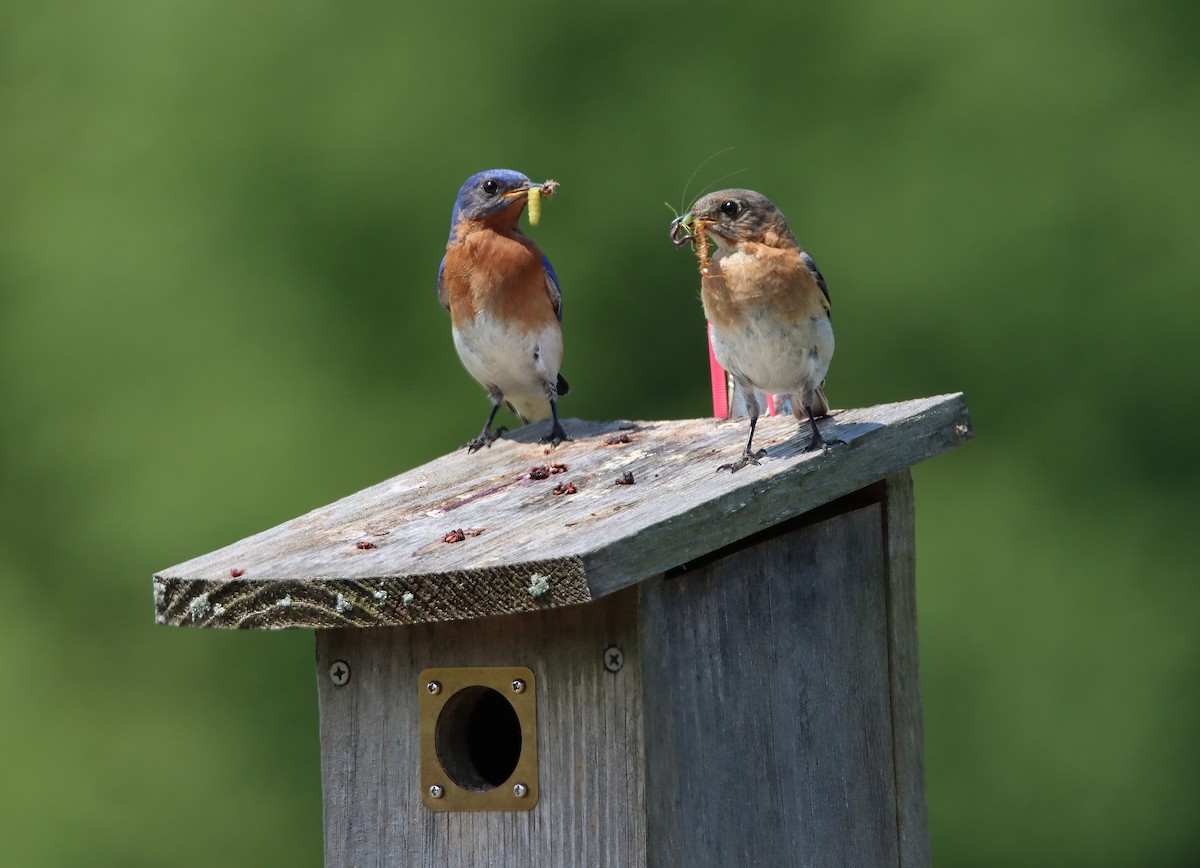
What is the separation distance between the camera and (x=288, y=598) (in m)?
2.55

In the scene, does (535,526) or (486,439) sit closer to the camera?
(535,526)

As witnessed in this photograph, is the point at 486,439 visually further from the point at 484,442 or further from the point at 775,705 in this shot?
the point at 775,705

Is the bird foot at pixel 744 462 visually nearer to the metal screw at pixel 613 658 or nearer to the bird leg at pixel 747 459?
the bird leg at pixel 747 459

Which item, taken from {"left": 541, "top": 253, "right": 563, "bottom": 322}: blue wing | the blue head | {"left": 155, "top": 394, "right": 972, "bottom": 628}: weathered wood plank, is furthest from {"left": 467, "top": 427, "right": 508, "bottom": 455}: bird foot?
the blue head

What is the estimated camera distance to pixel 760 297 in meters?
3.02

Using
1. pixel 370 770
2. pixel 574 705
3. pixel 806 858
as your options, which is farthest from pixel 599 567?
pixel 806 858

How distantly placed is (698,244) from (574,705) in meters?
1.00

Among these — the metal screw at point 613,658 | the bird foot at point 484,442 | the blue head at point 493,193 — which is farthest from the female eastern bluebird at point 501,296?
the metal screw at point 613,658

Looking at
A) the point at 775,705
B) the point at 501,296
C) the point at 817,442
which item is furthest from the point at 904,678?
the point at 501,296

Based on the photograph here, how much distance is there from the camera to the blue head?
4266 mm

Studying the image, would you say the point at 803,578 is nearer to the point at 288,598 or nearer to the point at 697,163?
the point at 288,598

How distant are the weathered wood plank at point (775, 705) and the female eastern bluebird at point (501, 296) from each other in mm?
1275

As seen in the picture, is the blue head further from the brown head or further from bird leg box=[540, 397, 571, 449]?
the brown head

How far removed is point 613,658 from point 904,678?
879 millimetres
